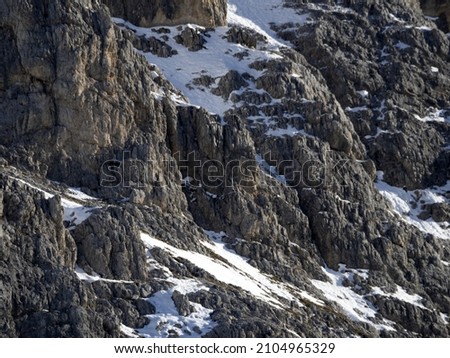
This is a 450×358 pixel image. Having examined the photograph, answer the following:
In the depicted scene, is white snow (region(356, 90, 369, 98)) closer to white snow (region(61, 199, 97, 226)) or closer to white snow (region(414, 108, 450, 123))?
white snow (region(414, 108, 450, 123))

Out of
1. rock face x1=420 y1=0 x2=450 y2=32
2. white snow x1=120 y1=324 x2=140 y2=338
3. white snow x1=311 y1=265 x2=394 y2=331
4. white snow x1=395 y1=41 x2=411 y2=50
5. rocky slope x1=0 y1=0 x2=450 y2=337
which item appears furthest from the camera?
rock face x1=420 y1=0 x2=450 y2=32

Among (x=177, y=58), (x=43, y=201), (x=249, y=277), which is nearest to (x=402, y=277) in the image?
(x=249, y=277)

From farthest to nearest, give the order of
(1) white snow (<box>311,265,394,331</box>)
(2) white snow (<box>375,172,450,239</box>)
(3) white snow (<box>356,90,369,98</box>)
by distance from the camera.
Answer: (3) white snow (<box>356,90,369,98</box>) → (2) white snow (<box>375,172,450,239</box>) → (1) white snow (<box>311,265,394,331</box>)

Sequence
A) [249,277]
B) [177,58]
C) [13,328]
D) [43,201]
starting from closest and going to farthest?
[13,328] → [43,201] → [249,277] → [177,58]

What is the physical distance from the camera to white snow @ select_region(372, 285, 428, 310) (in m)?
147

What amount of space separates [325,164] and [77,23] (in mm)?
29232

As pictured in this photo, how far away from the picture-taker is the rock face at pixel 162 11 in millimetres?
Answer: 166500

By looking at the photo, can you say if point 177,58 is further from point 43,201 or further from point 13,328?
point 13,328

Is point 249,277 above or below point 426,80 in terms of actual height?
below

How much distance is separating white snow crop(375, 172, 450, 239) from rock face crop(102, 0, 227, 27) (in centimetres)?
2476

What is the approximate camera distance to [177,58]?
16112cm

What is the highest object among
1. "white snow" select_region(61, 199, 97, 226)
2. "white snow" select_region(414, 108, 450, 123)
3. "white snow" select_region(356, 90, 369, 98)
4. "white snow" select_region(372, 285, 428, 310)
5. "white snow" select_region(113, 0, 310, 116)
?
"white snow" select_region(113, 0, 310, 116)

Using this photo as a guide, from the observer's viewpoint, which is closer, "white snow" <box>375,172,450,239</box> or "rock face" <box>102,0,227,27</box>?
"white snow" <box>375,172,450,239</box>

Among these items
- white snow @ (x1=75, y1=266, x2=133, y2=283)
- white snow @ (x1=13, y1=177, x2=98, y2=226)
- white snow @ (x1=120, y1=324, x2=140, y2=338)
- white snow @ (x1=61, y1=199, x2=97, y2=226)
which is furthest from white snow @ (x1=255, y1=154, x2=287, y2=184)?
white snow @ (x1=120, y1=324, x2=140, y2=338)
